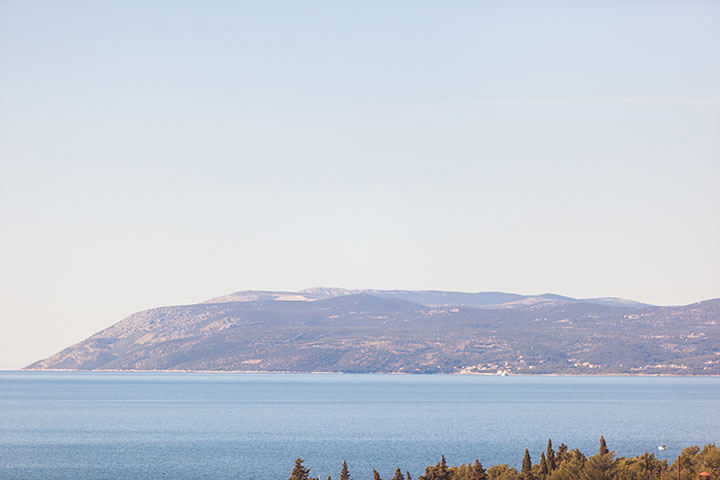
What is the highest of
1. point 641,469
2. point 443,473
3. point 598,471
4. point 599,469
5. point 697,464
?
point 443,473

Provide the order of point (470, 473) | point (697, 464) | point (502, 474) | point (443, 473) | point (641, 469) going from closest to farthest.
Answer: point (443, 473) → point (470, 473) → point (641, 469) → point (502, 474) → point (697, 464)

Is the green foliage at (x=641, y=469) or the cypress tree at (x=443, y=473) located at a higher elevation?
the cypress tree at (x=443, y=473)

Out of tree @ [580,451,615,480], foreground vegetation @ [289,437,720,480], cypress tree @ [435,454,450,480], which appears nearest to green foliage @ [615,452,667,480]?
foreground vegetation @ [289,437,720,480]

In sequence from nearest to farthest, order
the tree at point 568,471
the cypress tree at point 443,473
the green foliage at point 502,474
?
the cypress tree at point 443,473
the green foliage at point 502,474
the tree at point 568,471

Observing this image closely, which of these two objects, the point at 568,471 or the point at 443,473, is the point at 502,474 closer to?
the point at 568,471

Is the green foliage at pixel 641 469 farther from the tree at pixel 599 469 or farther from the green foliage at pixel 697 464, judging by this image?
the green foliage at pixel 697 464

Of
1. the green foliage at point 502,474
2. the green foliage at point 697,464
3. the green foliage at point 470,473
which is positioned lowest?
the green foliage at point 697,464

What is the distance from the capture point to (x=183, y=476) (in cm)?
14000

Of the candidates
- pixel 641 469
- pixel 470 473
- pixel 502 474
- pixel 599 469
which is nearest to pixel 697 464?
pixel 641 469

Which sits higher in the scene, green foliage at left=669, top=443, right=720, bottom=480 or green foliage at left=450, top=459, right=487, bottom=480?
green foliage at left=450, top=459, right=487, bottom=480

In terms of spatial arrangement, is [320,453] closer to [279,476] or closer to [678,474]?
[279,476]

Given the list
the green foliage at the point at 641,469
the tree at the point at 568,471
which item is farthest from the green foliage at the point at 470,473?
the green foliage at the point at 641,469

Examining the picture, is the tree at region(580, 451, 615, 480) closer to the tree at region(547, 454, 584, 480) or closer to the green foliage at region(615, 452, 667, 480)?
the green foliage at region(615, 452, 667, 480)

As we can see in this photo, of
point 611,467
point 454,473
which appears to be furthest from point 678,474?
point 454,473
